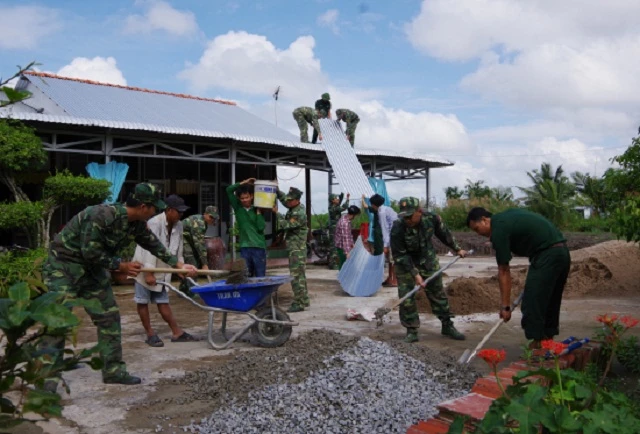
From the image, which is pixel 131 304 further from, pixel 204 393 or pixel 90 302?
pixel 90 302

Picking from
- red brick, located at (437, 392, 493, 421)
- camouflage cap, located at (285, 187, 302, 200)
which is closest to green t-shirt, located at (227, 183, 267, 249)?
A: camouflage cap, located at (285, 187, 302, 200)

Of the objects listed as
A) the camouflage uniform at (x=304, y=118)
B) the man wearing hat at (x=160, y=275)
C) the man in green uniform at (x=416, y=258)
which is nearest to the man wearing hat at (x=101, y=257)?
the man wearing hat at (x=160, y=275)

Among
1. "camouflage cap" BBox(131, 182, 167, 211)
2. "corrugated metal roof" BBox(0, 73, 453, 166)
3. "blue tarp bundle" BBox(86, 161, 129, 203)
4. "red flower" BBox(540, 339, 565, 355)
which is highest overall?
"corrugated metal roof" BBox(0, 73, 453, 166)

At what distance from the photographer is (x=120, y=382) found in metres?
4.57

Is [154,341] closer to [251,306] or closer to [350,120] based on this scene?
[251,306]

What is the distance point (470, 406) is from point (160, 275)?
160 inches

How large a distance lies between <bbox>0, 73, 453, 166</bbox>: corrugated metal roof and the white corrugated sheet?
426 centimetres

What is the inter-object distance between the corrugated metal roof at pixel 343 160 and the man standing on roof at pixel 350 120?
224mm

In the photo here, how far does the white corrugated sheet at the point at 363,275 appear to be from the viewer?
942 centimetres

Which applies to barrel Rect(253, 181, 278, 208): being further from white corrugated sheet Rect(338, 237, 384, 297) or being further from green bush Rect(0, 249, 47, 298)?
green bush Rect(0, 249, 47, 298)

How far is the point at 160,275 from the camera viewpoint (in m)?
6.06

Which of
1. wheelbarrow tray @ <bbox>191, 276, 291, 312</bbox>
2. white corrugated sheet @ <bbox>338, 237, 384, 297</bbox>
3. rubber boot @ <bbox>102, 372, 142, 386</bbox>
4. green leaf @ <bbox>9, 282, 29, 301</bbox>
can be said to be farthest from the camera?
white corrugated sheet @ <bbox>338, 237, 384, 297</bbox>

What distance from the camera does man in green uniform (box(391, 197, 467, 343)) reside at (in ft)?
19.6

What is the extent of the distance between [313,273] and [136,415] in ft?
29.9
